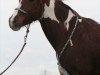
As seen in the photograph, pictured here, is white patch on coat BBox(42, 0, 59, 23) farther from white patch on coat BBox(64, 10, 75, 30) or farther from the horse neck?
white patch on coat BBox(64, 10, 75, 30)

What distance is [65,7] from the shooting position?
13.1 metres

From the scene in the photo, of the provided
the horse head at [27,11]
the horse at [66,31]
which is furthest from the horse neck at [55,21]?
the horse head at [27,11]

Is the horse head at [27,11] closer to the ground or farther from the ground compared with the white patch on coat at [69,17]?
farther from the ground

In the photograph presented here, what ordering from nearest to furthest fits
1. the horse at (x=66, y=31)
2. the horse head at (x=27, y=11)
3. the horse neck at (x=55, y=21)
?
the horse at (x=66, y=31) < the horse head at (x=27, y=11) < the horse neck at (x=55, y=21)

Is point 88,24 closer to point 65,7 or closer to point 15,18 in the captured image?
point 65,7

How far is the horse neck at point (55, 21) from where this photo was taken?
512 inches

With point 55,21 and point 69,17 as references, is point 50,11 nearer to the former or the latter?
point 55,21

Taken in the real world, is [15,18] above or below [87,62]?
above

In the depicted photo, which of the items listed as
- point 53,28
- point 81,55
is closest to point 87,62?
point 81,55

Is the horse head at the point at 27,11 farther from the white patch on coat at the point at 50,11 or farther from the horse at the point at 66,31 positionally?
the white patch on coat at the point at 50,11

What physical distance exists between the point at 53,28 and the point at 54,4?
55cm

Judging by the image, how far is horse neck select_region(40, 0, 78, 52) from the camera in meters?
13.0

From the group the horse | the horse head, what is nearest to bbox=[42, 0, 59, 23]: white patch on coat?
the horse

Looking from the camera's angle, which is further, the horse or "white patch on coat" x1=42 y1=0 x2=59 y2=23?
"white patch on coat" x1=42 y1=0 x2=59 y2=23
